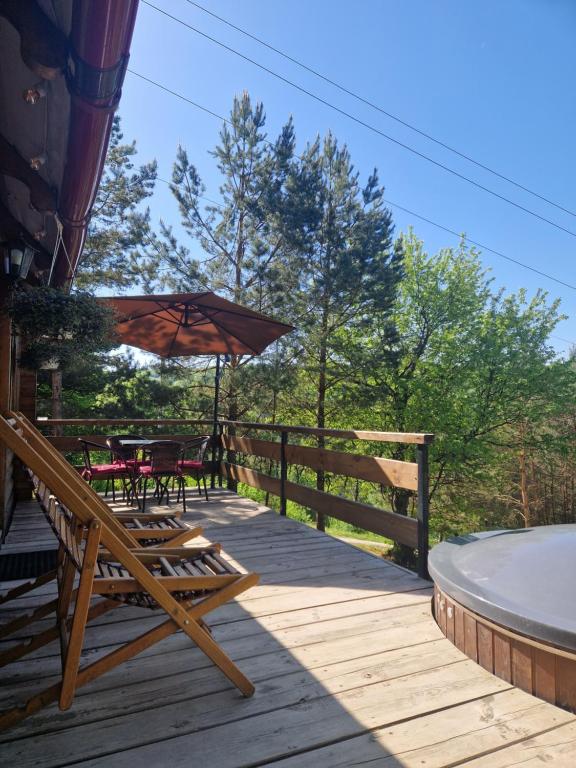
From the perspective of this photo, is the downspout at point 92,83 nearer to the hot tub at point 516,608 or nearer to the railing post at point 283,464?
the hot tub at point 516,608

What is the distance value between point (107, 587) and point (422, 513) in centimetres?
196

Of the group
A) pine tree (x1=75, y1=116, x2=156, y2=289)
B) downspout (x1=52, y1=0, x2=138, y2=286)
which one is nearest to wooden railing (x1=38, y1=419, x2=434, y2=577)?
downspout (x1=52, y1=0, x2=138, y2=286)

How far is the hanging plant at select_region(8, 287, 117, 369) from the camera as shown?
288cm

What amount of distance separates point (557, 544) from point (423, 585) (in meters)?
0.78

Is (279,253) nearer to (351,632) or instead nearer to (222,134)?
(222,134)

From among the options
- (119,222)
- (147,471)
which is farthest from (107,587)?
(119,222)

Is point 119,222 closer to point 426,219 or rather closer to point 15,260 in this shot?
point 426,219

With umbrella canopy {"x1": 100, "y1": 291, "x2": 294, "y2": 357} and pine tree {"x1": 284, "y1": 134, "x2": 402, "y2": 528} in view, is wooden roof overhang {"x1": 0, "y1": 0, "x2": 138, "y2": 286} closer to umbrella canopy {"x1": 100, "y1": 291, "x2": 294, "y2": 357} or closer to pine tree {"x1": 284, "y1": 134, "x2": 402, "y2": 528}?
umbrella canopy {"x1": 100, "y1": 291, "x2": 294, "y2": 357}

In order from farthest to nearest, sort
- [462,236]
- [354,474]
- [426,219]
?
[462,236], [426,219], [354,474]

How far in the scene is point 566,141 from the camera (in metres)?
16.7

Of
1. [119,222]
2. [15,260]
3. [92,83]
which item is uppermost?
[119,222]

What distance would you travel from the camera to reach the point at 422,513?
2.91m

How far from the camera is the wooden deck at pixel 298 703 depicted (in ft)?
4.54

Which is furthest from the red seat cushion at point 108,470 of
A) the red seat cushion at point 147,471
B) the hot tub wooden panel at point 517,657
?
the hot tub wooden panel at point 517,657
